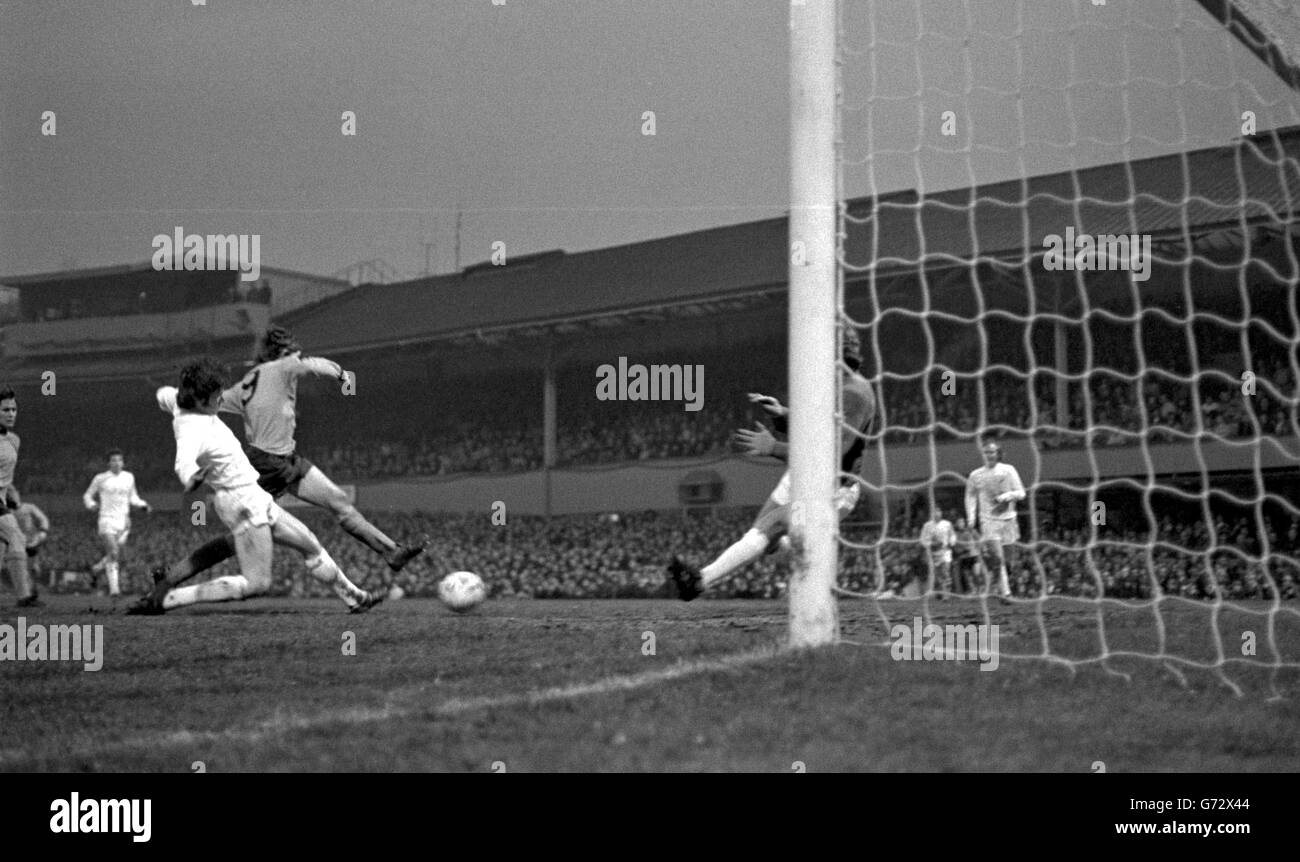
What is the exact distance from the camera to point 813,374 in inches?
230

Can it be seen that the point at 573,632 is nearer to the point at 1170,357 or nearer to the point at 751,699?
the point at 751,699

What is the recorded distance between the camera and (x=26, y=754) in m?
5.09

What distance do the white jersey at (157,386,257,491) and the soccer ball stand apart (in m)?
2.27

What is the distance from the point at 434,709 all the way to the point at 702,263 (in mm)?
28377

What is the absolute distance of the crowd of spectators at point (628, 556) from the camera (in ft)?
57.6

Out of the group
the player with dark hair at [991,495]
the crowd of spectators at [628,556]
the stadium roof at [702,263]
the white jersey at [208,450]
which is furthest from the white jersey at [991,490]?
the white jersey at [208,450]

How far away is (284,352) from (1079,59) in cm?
718

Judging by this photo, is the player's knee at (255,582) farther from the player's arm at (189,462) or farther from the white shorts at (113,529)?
the white shorts at (113,529)

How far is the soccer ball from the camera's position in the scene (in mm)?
10789

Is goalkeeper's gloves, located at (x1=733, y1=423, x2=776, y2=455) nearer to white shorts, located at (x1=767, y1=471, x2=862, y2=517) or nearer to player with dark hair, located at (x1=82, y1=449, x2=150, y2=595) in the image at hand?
white shorts, located at (x1=767, y1=471, x2=862, y2=517)

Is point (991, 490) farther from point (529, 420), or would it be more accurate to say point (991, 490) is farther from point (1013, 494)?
point (529, 420)

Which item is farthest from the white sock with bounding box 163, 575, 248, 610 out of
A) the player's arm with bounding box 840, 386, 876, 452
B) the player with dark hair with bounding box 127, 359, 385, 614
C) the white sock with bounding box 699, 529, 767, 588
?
the player's arm with bounding box 840, 386, 876, 452

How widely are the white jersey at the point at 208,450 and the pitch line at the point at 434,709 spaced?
3.30m

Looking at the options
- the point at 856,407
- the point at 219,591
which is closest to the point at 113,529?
the point at 219,591
